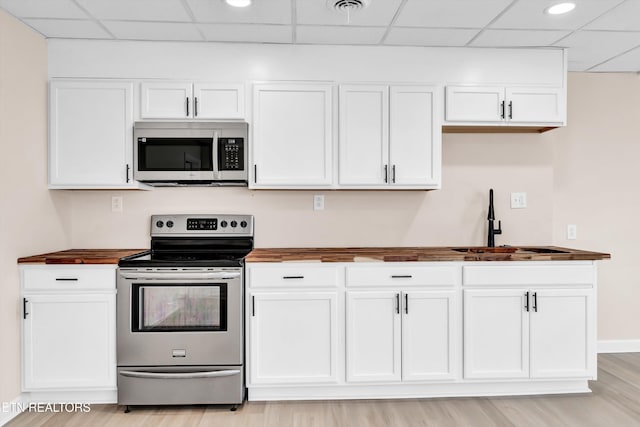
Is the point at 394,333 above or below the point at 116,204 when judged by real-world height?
below

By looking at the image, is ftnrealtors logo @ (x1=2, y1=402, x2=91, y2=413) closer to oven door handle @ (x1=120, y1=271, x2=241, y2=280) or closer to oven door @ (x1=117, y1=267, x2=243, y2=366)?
oven door @ (x1=117, y1=267, x2=243, y2=366)

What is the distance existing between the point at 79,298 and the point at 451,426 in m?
2.25

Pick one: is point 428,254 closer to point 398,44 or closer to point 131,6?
point 398,44

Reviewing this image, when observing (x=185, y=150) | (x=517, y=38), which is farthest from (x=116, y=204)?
(x=517, y=38)

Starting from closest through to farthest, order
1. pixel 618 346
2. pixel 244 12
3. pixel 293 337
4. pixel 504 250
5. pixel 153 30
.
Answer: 1. pixel 244 12
2. pixel 293 337
3. pixel 153 30
4. pixel 504 250
5. pixel 618 346

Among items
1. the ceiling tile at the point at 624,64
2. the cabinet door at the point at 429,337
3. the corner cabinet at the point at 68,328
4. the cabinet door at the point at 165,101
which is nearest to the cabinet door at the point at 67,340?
the corner cabinet at the point at 68,328

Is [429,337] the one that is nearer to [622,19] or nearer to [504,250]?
[504,250]

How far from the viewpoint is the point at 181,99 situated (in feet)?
9.05

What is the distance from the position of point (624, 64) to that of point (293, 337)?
3.22 meters

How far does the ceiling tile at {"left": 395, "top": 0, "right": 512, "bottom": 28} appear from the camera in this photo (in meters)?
2.31

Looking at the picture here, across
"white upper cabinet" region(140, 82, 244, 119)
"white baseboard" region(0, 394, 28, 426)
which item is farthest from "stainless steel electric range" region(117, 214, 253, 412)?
"white upper cabinet" region(140, 82, 244, 119)

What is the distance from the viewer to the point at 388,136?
2.83 meters

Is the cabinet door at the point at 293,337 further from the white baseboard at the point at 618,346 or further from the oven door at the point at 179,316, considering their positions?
the white baseboard at the point at 618,346

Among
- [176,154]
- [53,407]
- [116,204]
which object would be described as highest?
[176,154]
